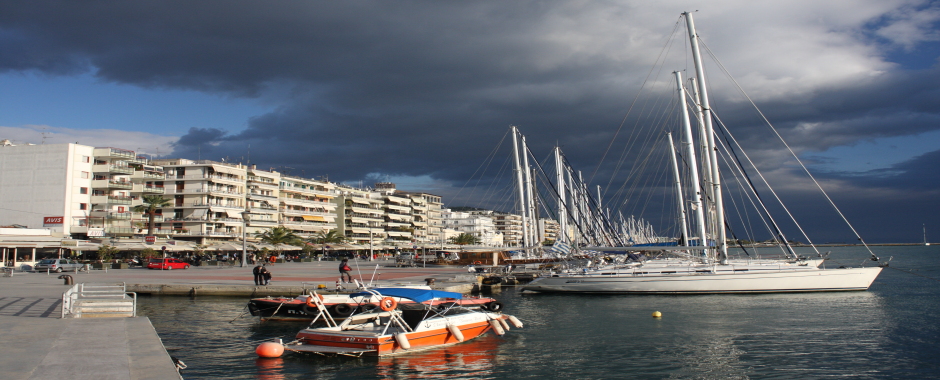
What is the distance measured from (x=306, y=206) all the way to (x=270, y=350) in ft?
368

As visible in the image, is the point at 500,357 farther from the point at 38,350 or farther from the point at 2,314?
the point at 2,314

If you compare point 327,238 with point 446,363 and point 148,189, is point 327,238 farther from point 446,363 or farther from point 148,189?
point 446,363

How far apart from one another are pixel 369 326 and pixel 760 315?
1760 cm

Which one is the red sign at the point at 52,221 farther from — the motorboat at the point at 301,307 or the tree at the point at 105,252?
the motorboat at the point at 301,307

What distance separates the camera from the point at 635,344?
21125 mm

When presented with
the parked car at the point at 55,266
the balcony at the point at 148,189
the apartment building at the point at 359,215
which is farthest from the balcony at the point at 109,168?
the apartment building at the point at 359,215

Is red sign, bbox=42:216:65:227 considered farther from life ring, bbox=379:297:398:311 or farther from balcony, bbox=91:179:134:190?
life ring, bbox=379:297:398:311

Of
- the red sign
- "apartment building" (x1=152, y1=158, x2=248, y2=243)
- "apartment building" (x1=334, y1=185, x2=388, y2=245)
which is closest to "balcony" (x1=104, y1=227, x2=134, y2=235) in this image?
the red sign

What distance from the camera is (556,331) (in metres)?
24.3

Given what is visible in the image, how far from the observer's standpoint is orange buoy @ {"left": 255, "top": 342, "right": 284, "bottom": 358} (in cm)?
1831

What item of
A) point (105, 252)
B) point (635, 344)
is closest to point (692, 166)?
point (635, 344)

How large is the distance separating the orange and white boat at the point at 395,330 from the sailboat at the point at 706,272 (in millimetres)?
16794

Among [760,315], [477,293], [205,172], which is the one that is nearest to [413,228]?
[205,172]

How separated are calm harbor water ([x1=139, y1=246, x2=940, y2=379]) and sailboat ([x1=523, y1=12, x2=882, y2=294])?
3.68 meters
